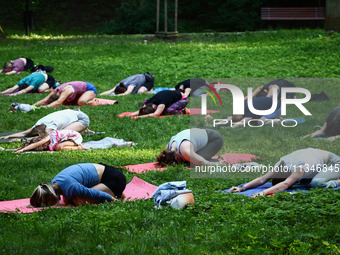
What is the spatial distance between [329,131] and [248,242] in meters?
5.13

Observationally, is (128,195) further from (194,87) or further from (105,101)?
(194,87)

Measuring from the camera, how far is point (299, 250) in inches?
173

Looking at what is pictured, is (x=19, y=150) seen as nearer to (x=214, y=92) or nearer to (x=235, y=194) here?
(x=235, y=194)

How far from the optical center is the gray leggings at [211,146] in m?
8.03

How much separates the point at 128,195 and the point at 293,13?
21.6 metres

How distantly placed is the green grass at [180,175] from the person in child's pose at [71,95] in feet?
1.85

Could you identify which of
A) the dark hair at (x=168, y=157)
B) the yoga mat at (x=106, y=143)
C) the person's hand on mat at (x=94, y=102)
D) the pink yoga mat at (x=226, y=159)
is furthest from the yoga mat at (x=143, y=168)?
the person's hand on mat at (x=94, y=102)

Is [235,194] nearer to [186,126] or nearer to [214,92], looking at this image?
[186,126]

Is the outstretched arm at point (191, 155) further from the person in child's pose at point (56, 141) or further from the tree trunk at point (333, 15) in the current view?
the tree trunk at point (333, 15)

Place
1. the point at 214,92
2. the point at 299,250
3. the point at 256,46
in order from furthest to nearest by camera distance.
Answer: the point at 256,46 < the point at 214,92 < the point at 299,250

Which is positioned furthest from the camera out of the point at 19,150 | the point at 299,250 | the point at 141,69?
the point at 141,69

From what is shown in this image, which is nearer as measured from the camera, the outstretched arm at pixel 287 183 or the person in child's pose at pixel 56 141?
the outstretched arm at pixel 287 183

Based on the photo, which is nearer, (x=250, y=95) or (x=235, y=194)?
(x=235, y=194)

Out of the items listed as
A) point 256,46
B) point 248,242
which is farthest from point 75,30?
point 248,242
